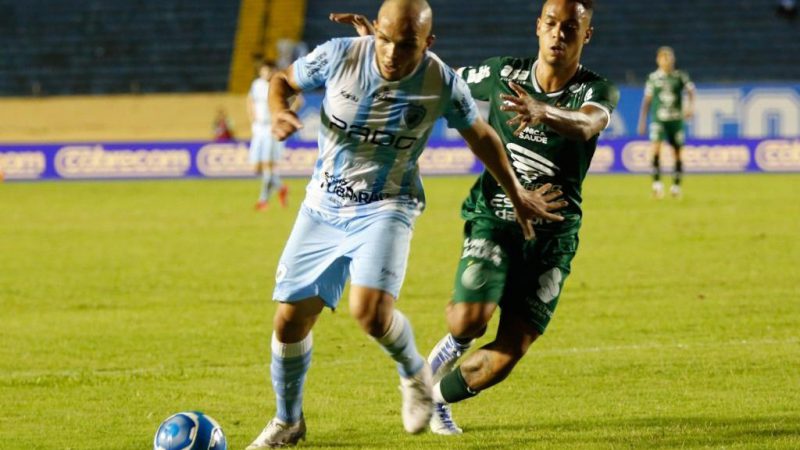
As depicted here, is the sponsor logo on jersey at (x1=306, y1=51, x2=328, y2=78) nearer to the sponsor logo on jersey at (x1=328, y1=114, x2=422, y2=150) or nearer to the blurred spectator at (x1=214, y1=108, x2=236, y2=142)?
the sponsor logo on jersey at (x1=328, y1=114, x2=422, y2=150)

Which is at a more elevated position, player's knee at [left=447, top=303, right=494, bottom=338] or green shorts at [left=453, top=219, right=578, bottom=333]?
green shorts at [left=453, top=219, right=578, bottom=333]

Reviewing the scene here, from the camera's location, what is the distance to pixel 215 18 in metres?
39.5

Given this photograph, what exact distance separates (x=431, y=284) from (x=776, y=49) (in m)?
26.1

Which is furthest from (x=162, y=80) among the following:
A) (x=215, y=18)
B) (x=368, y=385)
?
(x=368, y=385)

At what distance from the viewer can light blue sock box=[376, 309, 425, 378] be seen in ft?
20.4

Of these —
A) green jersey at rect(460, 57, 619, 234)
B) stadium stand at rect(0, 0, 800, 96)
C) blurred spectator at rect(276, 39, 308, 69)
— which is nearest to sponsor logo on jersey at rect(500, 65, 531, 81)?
green jersey at rect(460, 57, 619, 234)

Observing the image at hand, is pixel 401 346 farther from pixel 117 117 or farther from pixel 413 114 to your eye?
pixel 117 117

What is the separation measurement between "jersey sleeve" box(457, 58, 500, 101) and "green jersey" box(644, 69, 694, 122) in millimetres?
16551

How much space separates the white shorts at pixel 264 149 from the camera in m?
21.9

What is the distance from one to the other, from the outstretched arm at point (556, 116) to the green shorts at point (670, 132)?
17.0 meters

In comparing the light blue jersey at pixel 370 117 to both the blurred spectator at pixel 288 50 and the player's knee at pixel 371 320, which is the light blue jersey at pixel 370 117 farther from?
the blurred spectator at pixel 288 50

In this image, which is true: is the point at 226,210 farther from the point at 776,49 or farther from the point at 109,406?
the point at 776,49

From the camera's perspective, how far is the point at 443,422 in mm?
A: 6898

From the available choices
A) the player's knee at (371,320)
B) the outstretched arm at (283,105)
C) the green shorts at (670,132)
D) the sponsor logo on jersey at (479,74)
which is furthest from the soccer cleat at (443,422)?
the green shorts at (670,132)
